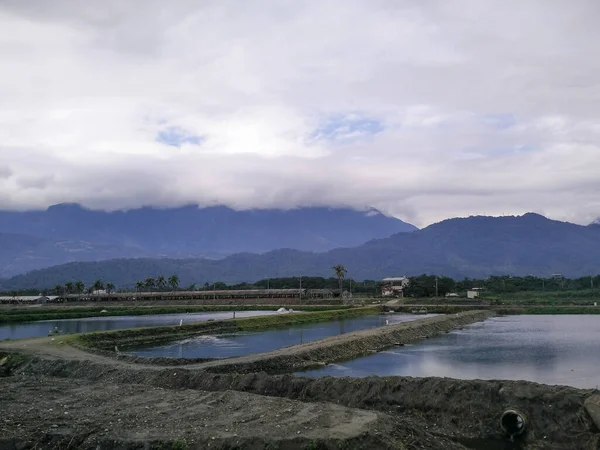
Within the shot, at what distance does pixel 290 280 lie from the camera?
16738 centimetres

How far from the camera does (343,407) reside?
1773 centimetres

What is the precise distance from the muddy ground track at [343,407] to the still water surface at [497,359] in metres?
6.92

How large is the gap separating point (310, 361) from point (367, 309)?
51.9 m

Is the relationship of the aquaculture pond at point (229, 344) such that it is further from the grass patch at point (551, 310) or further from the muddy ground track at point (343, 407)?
the grass patch at point (551, 310)

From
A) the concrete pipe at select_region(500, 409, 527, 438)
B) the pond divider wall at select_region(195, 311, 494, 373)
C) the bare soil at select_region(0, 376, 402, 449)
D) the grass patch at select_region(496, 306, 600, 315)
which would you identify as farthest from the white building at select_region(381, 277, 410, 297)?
the bare soil at select_region(0, 376, 402, 449)

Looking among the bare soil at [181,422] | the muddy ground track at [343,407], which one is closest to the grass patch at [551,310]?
the muddy ground track at [343,407]

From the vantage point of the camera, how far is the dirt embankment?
1536cm

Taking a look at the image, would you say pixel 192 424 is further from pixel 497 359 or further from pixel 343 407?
pixel 497 359

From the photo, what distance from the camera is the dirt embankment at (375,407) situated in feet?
50.4

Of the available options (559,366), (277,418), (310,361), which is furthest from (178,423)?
(559,366)

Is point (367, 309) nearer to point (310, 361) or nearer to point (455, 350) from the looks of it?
point (455, 350)

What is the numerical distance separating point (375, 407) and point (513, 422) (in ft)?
15.9

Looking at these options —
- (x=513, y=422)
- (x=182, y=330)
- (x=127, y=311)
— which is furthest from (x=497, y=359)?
(x=127, y=311)

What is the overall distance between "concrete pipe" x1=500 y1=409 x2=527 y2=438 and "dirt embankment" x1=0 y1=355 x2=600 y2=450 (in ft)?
0.58
